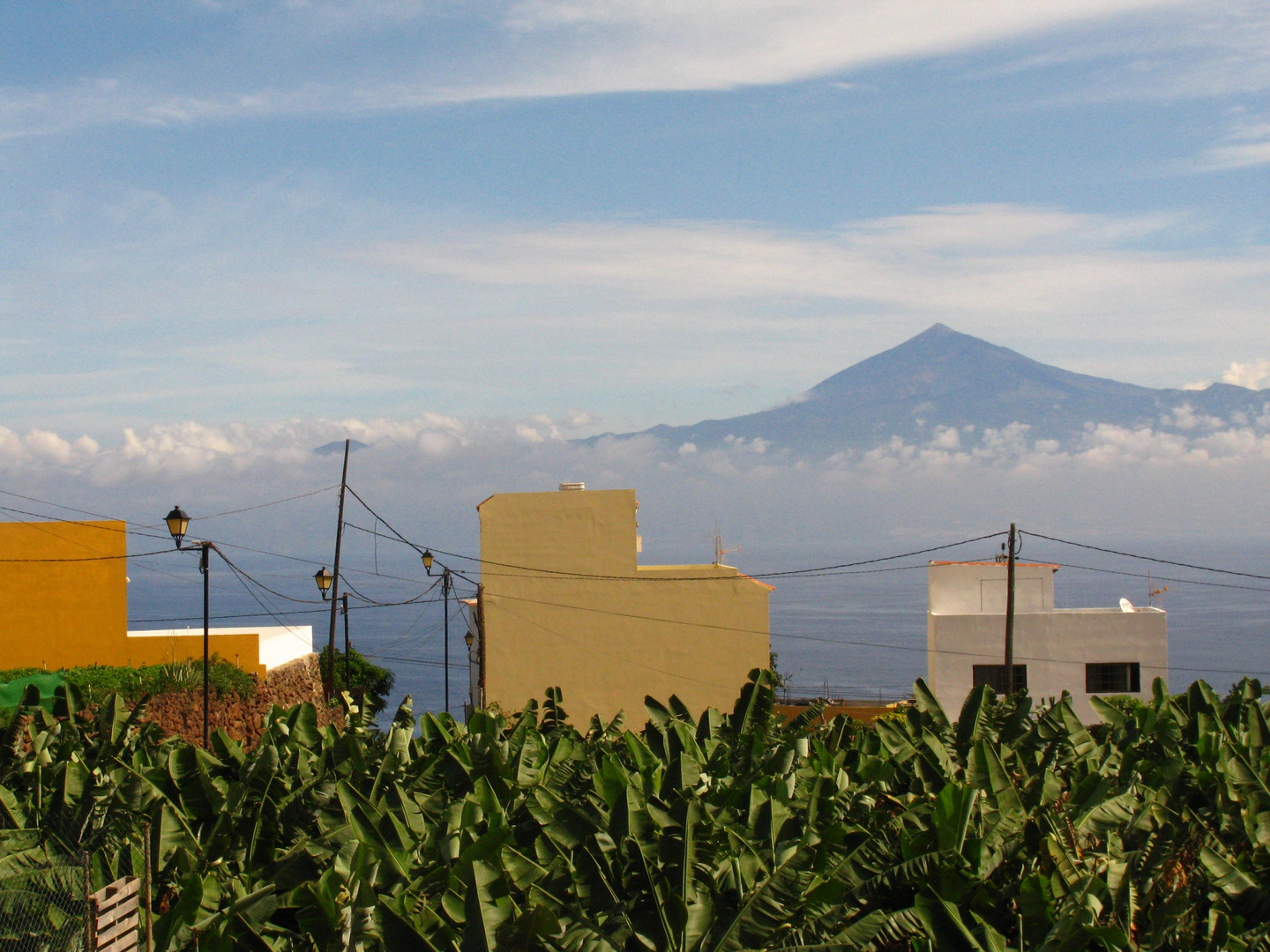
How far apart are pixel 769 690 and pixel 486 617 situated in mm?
21878

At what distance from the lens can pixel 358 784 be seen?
40.2 ft

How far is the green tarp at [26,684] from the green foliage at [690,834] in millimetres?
11260

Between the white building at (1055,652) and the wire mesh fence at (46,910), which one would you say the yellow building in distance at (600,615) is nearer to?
the white building at (1055,652)

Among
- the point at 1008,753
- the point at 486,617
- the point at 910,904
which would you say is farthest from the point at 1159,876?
the point at 486,617

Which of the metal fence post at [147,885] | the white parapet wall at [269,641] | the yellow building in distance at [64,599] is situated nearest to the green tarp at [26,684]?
the yellow building in distance at [64,599]

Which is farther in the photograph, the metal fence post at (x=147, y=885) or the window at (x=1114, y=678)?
the window at (x=1114, y=678)

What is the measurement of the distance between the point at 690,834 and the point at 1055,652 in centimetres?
3073

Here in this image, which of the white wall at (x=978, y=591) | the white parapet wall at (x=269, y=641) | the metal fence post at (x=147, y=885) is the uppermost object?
the metal fence post at (x=147, y=885)

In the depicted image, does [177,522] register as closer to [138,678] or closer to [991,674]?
[138,678]

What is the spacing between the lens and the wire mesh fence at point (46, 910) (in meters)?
7.71

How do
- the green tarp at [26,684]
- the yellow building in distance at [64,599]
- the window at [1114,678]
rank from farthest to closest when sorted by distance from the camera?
the window at [1114,678]
the yellow building in distance at [64,599]
the green tarp at [26,684]

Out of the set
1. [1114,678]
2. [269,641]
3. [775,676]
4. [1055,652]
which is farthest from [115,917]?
[1114,678]

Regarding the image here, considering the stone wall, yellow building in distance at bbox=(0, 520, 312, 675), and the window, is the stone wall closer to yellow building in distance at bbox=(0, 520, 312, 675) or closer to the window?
yellow building in distance at bbox=(0, 520, 312, 675)

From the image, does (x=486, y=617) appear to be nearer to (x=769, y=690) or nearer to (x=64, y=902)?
(x=769, y=690)
